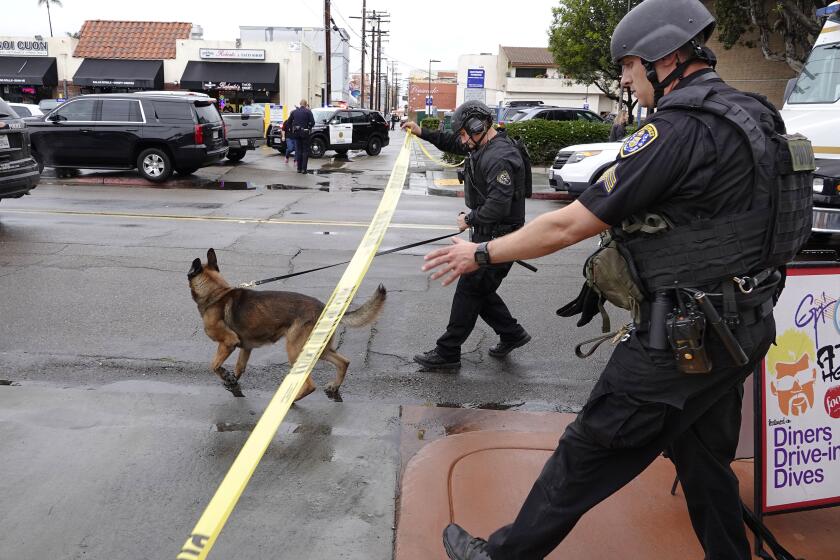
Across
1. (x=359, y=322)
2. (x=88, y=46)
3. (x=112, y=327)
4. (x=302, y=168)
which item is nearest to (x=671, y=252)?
(x=359, y=322)

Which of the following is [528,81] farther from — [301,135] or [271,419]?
[271,419]

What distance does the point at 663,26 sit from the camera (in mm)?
2277

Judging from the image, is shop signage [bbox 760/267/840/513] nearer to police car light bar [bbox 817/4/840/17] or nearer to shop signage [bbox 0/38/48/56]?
police car light bar [bbox 817/4/840/17]

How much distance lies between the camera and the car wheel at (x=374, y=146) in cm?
2667

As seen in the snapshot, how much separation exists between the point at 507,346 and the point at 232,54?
1495 inches

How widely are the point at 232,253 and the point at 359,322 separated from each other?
4.63m

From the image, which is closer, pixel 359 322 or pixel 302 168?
pixel 359 322

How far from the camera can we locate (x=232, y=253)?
28.9 ft

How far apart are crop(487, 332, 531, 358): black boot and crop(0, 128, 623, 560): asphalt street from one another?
0.27 feet

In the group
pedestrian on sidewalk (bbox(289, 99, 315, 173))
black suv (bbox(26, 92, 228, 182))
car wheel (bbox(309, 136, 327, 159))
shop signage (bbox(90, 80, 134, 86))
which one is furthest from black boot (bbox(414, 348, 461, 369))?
shop signage (bbox(90, 80, 134, 86))

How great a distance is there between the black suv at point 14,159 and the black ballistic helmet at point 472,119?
7376mm

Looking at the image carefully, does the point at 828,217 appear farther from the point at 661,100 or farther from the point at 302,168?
the point at 302,168

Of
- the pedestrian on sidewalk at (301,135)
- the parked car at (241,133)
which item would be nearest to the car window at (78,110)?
the parked car at (241,133)

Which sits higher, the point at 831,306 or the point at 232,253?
the point at 831,306
